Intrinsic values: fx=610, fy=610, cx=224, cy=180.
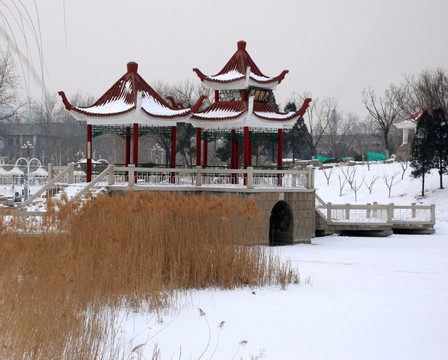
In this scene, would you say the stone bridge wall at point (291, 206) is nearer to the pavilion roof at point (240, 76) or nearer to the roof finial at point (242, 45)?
the pavilion roof at point (240, 76)

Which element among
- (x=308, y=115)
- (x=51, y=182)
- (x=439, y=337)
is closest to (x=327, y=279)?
(x=439, y=337)

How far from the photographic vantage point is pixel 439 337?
21.7 feet

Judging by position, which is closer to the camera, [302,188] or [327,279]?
[327,279]

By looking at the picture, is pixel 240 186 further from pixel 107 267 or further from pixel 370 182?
pixel 370 182

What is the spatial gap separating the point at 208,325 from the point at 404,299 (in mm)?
3253

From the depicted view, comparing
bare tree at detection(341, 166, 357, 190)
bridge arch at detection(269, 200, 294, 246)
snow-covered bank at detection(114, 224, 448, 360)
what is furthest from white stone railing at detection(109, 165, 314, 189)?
bare tree at detection(341, 166, 357, 190)

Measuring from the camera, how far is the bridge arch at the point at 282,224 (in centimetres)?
1683

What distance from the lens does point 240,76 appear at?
17.8m

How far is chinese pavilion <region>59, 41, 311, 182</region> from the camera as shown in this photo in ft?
53.8

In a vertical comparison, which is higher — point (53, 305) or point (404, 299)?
point (53, 305)

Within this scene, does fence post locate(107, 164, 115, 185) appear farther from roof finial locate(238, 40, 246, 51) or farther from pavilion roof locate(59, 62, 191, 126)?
roof finial locate(238, 40, 246, 51)

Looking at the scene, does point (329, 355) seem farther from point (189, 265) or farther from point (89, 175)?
point (89, 175)

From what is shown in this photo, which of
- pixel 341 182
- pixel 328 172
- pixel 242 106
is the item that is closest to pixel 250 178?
pixel 242 106

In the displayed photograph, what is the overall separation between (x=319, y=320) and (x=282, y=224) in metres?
9.97
